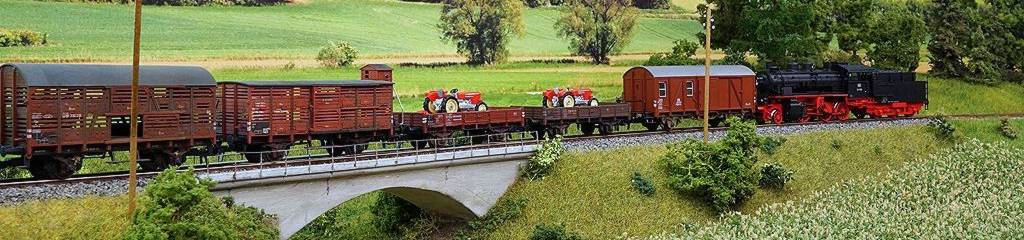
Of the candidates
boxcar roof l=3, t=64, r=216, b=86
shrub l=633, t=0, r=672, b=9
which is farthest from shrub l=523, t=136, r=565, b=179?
shrub l=633, t=0, r=672, b=9

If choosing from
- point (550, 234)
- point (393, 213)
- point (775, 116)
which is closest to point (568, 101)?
point (393, 213)

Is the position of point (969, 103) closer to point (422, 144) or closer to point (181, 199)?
point (422, 144)

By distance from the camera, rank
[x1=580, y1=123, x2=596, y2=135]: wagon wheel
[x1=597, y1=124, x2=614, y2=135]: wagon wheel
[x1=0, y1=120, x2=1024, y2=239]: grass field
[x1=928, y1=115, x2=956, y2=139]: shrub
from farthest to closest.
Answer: [x1=928, y1=115, x2=956, y2=139]: shrub < [x1=580, y1=123, x2=596, y2=135]: wagon wheel < [x1=597, y1=124, x2=614, y2=135]: wagon wheel < [x1=0, y1=120, x2=1024, y2=239]: grass field

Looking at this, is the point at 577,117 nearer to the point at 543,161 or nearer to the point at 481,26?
the point at 543,161

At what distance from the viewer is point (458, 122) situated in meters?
39.0

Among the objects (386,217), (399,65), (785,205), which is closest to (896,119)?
(785,205)

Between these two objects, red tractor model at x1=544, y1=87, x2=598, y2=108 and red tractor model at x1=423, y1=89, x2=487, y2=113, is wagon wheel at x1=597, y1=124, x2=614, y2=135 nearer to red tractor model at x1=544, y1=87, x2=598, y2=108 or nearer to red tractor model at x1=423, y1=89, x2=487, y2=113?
red tractor model at x1=544, y1=87, x2=598, y2=108

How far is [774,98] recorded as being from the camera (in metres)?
51.3

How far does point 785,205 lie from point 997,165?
1375 cm

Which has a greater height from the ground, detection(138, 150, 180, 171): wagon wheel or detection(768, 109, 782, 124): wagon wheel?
detection(768, 109, 782, 124): wagon wheel

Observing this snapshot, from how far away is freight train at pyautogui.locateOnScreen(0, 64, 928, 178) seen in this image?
91.2ft

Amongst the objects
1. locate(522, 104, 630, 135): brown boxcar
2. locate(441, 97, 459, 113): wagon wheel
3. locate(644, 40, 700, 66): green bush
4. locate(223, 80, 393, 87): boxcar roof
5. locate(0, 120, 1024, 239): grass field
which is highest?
locate(644, 40, 700, 66): green bush

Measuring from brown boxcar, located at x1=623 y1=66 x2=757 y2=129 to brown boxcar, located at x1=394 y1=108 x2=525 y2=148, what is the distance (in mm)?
7223

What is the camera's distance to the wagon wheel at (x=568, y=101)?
44.0m
